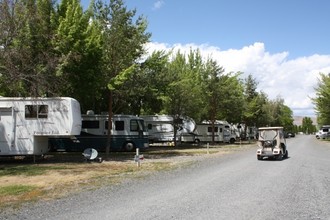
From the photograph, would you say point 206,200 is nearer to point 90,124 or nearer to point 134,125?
Result: point 90,124

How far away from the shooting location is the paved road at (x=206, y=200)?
8.45 m

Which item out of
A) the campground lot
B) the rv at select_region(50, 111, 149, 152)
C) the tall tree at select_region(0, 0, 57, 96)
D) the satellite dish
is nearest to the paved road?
the campground lot

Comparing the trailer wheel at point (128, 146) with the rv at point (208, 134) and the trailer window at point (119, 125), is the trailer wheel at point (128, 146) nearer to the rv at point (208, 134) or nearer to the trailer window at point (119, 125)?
the trailer window at point (119, 125)

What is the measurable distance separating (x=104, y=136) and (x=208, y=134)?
2015cm

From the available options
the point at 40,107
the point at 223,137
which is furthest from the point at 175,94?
the point at 40,107

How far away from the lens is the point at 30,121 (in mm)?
20234

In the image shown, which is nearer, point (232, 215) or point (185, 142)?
point (232, 215)

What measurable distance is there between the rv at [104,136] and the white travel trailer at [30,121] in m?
7.45

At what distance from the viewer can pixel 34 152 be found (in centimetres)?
2045

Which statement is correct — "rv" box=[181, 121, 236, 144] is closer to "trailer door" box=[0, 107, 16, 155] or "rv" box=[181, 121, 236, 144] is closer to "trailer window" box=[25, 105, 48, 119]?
"trailer window" box=[25, 105, 48, 119]

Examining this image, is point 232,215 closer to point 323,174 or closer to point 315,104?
point 323,174

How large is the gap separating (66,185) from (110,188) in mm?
1763

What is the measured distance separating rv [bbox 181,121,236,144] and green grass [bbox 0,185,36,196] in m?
31.2

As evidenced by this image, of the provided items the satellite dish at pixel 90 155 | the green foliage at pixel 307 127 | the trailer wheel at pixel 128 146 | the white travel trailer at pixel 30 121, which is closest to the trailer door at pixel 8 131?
the white travel trailer at pixel 30 121
